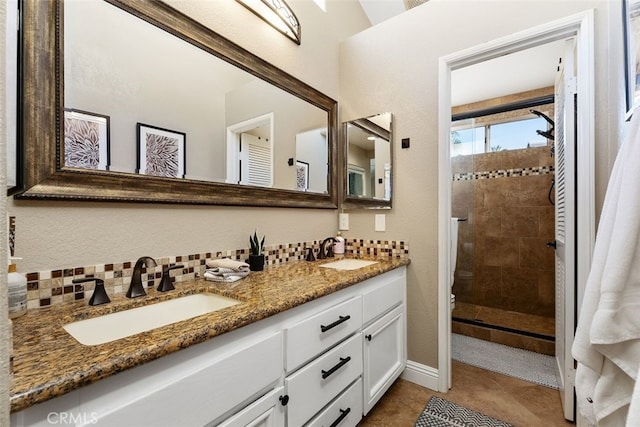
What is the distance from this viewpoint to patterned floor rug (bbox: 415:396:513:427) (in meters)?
1.53

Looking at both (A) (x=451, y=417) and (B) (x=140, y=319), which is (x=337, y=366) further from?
(A) (x=451, y=417)

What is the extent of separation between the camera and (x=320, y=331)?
114 centimetres

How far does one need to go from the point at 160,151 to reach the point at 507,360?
279cm

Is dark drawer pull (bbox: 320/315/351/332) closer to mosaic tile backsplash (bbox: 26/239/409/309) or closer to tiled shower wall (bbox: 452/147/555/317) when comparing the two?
mosaic tile backsplash (bbox: 26/239/409/309)

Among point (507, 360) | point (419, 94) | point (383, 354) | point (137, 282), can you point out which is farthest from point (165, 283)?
point (507, 360)

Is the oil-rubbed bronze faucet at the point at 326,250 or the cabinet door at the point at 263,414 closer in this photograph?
the cabinet door at the point at 263,414

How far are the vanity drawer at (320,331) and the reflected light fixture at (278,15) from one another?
66.8 inches

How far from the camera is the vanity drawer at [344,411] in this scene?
3.82ft

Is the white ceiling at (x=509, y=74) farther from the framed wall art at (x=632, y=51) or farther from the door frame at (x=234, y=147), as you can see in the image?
the door frame at (x=234, y=147)

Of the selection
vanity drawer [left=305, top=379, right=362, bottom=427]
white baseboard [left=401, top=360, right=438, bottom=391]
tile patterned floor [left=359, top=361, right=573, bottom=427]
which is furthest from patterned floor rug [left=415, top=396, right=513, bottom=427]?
vanity drawer [left=305, top=379, right=362, bottom=427]

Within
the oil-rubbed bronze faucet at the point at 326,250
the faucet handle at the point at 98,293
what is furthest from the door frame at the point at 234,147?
the oil-rubbed bronze faucet at the point at 326,250

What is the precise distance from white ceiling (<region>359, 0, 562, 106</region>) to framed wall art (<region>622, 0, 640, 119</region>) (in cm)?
134

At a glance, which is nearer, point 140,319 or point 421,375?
point 140,319
